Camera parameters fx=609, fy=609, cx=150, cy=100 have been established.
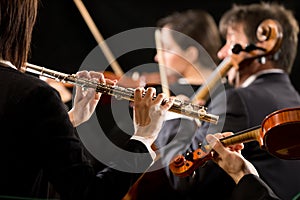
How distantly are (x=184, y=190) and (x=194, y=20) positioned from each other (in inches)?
52.8

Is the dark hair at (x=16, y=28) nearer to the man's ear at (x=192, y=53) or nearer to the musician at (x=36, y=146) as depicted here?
the musician at (x=36, y=146)

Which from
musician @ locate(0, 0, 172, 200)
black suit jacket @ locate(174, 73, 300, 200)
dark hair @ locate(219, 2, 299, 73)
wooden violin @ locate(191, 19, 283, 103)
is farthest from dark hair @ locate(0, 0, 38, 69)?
dark hair @ locate(219, 2, 299, 73)

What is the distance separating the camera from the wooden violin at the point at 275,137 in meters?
1.42

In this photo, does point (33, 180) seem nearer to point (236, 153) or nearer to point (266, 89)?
point (236, 153)

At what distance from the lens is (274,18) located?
8.46 ft

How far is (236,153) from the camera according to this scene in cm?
163

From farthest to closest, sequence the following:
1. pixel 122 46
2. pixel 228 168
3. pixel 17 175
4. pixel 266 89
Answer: pixel 122 46 < pixel 266 89 < pixel 228 168 < pixel 17 175

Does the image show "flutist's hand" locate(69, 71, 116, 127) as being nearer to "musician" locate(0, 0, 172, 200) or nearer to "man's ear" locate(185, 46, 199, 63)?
"musician" locate(0, 0, 172, 200)

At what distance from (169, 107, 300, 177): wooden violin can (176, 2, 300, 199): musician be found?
19.5 inches

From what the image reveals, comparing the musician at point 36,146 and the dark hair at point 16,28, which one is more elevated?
the dark hair at point 16,28

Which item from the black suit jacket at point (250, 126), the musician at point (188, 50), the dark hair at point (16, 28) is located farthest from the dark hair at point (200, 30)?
the dark hair at point (16, 28)

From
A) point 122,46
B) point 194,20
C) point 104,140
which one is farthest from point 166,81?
point 104,140

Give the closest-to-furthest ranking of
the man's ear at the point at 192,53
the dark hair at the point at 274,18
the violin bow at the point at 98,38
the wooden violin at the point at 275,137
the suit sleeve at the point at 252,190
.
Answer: the wooden violin at the point at 275,137 < the suit sleeve at the point at 252,190 < the dark hair at the point at 274,18 < the man's ear at the point at 192,53 < the violin bow at the point at 98,38

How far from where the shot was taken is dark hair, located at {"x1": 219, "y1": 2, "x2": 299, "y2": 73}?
2.51 meters
